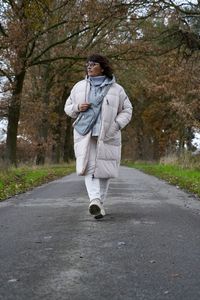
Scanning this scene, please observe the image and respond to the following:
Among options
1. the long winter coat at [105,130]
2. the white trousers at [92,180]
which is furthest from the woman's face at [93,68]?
the white trousers at [92,180]

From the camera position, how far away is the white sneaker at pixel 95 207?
7320 mm

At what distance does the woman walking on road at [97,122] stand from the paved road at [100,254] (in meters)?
0.65

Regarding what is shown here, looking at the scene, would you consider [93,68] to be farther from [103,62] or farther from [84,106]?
[84,106]

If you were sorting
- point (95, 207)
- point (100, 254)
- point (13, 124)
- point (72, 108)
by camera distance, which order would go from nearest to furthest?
point (100, 254) < point (95, 207) < point (72, 108) < point (13, 124)

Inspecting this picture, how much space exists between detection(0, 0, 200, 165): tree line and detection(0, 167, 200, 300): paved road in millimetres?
7907

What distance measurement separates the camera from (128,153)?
85.7 m

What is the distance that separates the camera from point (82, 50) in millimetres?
26500

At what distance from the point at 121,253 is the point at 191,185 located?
991 cm

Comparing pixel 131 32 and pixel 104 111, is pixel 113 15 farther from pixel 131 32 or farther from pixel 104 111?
pixel 104 111

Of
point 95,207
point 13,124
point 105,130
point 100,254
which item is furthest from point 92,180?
point 13,124

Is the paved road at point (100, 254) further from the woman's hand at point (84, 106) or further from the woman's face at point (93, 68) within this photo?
the woman's face at point (93, 68)

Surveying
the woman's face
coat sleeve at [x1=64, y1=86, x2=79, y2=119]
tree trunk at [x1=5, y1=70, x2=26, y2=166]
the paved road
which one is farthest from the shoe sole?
tree trunk at [x1=5, y1=70, x2=26, y2=166]

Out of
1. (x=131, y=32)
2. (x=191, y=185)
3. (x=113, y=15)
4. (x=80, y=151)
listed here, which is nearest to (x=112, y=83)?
(x=80, y=151)

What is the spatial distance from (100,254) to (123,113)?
308 centimetres
